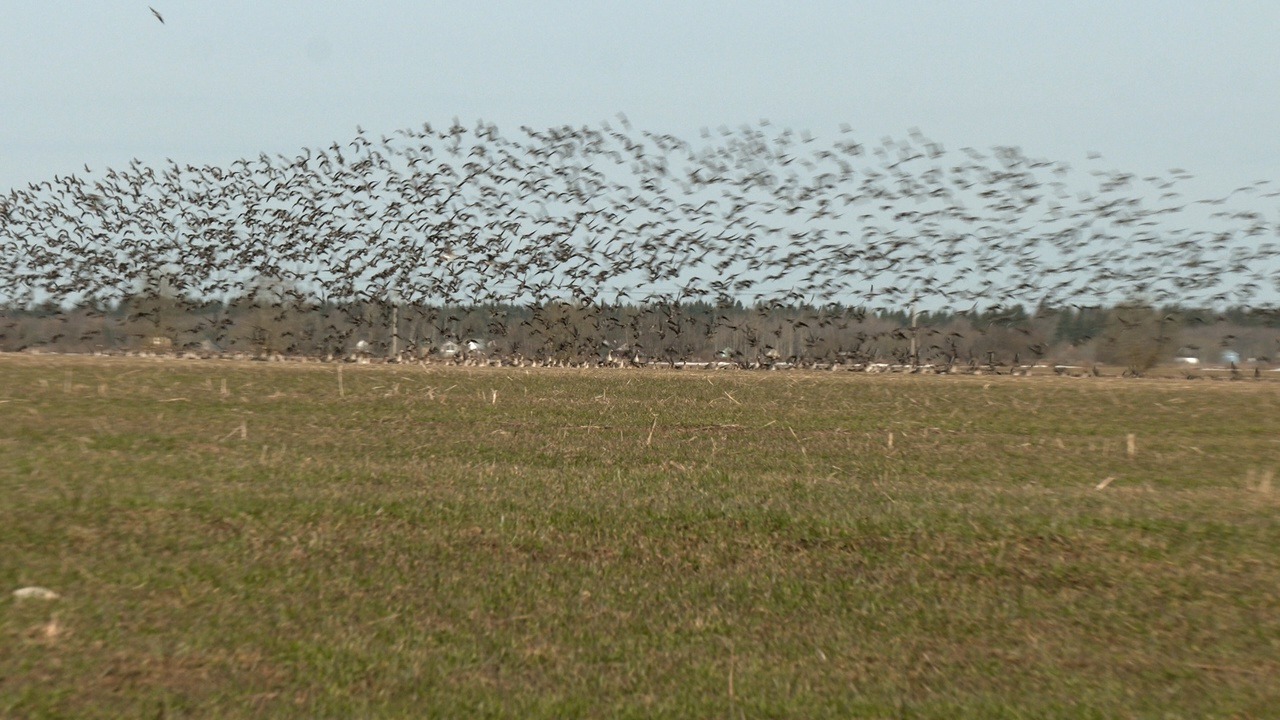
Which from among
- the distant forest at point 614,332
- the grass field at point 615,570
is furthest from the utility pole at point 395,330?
the grass field at point 615,570

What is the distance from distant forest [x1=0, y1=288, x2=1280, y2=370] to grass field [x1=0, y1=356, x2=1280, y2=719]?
1301 centimetres

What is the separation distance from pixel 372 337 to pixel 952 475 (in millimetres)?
22600

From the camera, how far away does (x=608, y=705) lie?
884 centimetres

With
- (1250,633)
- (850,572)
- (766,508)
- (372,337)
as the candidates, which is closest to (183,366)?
(372,337)

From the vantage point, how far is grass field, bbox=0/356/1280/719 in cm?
920

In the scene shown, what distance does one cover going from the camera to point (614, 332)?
36531mm

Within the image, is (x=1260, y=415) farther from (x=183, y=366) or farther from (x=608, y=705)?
(x=183, y=366)

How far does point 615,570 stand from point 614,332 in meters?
24.5

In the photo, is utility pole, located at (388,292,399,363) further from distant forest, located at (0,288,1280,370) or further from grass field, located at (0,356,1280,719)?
grass field, located at (0,356,1280,719)

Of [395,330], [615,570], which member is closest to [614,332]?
[395,330]

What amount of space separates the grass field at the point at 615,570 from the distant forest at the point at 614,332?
42.7 ft

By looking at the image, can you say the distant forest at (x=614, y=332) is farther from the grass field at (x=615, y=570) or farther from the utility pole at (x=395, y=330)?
the grass field at (x=615, y=570)

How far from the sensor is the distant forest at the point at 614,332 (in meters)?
35.0

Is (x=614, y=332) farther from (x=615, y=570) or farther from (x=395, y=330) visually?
(x=615, y=570)
